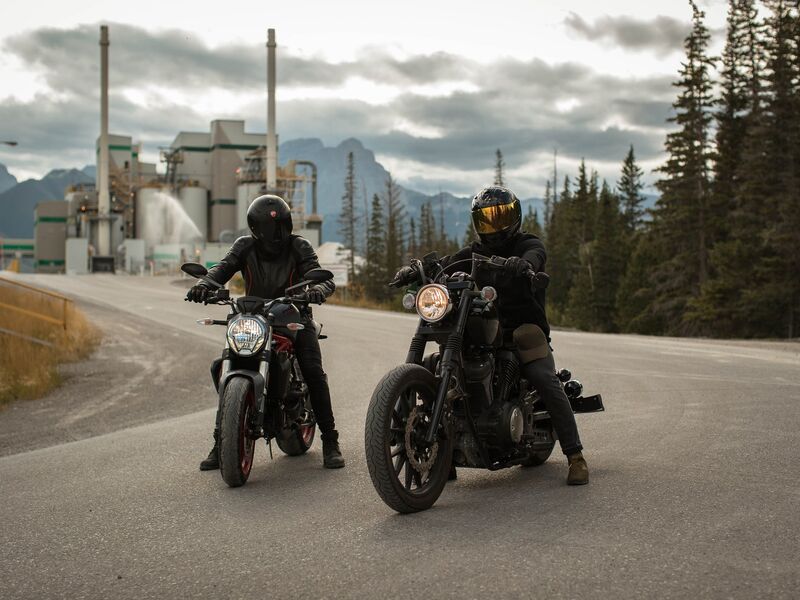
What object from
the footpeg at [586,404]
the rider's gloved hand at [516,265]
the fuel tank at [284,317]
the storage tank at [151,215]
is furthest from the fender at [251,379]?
the storage tank at [151,215]

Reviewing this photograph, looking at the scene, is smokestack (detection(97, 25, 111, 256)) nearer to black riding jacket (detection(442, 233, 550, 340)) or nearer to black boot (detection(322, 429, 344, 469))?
black boot (detection(322, 429, 344, 469))

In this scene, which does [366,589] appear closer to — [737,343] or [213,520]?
[213,520]

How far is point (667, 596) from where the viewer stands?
3455 mm

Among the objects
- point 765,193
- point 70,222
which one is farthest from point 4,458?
point 70,222

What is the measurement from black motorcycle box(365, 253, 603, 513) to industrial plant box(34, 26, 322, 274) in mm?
81649

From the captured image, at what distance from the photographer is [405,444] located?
482 centimetres

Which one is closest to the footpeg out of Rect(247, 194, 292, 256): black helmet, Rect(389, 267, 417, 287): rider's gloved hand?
Rect(389, 267, 417, 287): rider's gloved hand

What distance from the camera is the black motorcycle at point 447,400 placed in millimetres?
4738

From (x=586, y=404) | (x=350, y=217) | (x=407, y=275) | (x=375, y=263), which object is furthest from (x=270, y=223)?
(x=350, y=217)

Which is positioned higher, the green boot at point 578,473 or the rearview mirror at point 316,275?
the rearview mirror at point 316,275

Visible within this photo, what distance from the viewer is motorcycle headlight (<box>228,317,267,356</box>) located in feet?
19.1

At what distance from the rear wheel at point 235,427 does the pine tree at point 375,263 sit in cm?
6937

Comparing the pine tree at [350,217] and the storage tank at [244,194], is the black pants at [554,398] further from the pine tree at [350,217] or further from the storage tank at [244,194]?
the storage tank at [244,194]

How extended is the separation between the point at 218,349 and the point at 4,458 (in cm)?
1123
